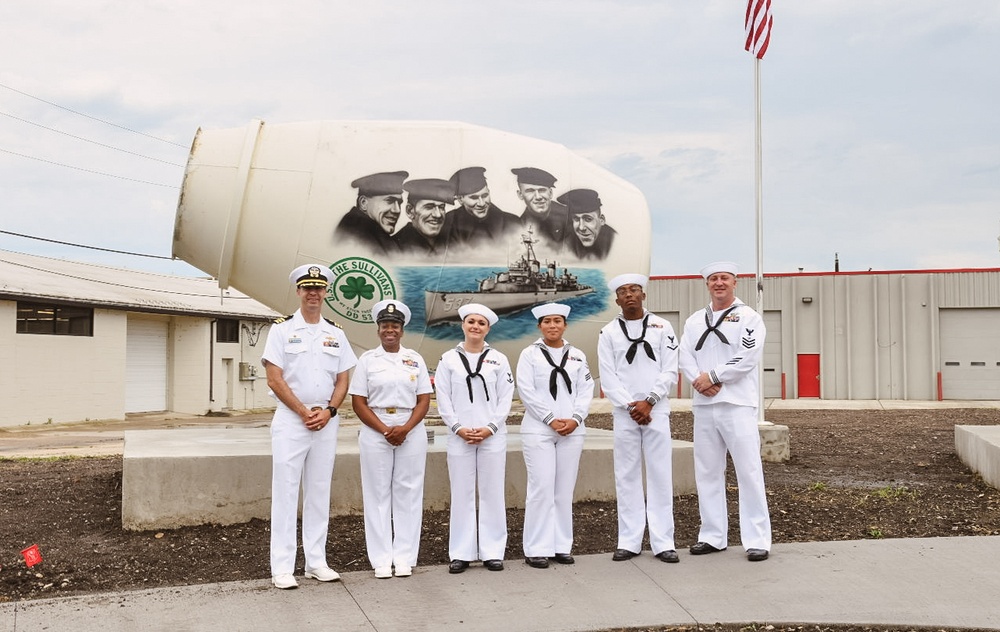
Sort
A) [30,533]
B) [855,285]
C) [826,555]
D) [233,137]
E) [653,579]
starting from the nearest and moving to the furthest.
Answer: [653,579] → [826,555] → [30,533] → [233,137] → [855,285]

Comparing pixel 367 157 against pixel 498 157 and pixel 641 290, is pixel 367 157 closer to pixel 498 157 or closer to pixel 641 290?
pixel 498 157

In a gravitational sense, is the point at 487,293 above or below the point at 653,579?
above

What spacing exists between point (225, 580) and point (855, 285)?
27327mm

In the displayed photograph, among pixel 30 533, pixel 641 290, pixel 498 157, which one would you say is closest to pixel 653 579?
pixel 641 290

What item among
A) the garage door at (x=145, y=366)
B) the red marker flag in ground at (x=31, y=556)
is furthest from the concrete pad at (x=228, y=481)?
the garage door at (x=145, y=366)

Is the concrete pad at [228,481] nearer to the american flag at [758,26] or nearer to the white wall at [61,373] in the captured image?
the american flag at [758,26]

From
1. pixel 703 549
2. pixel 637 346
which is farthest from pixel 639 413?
pixel 703 549

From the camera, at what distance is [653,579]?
562 centimetres

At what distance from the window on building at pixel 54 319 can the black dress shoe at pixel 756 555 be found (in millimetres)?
18492

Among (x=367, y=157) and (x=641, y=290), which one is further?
(x=367, y=157)

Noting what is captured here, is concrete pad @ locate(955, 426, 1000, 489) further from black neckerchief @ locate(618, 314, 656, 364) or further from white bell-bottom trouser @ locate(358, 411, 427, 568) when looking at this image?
white bell-bottom trouser @ locate(358, 411, 427, 568)

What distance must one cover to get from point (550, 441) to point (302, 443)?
1592 millimetres

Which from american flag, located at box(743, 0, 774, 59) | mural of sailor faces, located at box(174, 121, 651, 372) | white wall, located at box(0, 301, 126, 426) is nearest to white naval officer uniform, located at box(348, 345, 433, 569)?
mural of sailor faces, located at box(174, 121, 651, 372)

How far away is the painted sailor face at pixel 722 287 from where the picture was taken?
6.34 m
